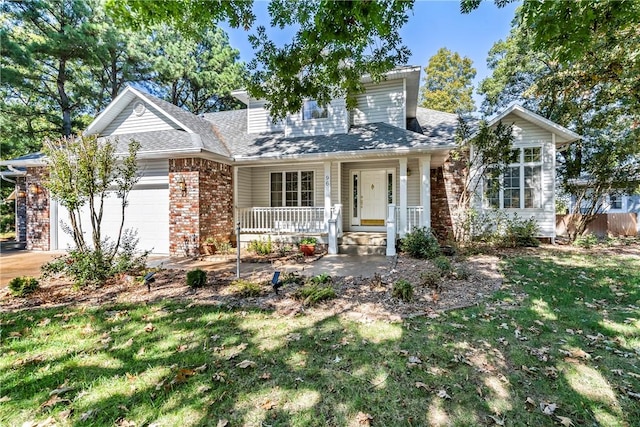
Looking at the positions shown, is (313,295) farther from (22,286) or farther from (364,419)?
(22,286)

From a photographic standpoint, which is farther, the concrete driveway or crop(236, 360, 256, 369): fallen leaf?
the concrete driveway

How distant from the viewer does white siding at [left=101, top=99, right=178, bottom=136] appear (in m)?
10.5

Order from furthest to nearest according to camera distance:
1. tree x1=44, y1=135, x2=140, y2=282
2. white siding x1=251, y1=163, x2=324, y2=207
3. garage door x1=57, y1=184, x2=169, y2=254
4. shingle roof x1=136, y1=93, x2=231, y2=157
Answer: white siding x1=251, y1=163, x2=324, y2=207
garage door x1=57, y1=184, x2=169, y2=254
shingle roof x1=136, y1=93, x2=231, y2=157
tree x1=44, y1=135, x2=140, y2=282

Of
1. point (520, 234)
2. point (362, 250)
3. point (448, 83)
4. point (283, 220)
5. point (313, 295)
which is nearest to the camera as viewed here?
point (313, 295)

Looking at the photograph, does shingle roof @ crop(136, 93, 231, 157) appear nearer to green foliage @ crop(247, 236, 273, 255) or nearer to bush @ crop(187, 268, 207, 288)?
green foliage @ crop(247, 236, 273, 255)

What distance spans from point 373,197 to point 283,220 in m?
3.53

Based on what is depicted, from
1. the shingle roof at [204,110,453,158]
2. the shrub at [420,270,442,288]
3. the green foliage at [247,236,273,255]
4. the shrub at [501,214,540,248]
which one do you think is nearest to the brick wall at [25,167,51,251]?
the shingle roof at [204,110,453,158]

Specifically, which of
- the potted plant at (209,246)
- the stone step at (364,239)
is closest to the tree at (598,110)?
the stone step at (364,239)

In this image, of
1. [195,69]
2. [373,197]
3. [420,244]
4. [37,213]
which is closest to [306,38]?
[420,244]

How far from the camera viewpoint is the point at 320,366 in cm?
296

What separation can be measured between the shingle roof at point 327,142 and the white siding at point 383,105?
0.33 metres

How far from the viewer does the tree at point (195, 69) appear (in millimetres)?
20714

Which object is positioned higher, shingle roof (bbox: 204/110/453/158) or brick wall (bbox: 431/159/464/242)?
shingle roof (bbox: 204/110/453/158)

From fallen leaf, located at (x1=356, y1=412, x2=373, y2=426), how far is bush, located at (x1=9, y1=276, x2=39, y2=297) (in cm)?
625
